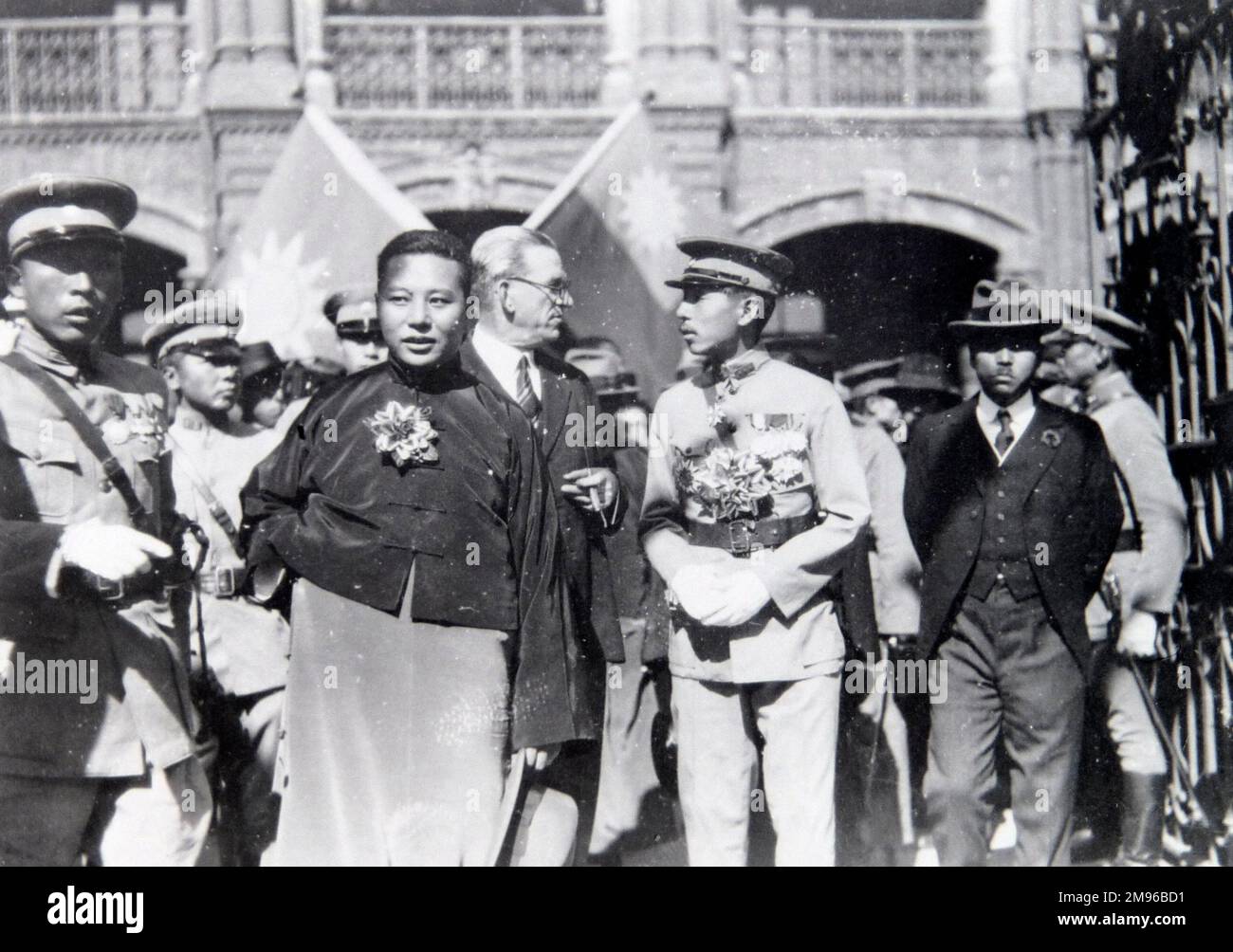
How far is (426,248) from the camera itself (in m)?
3.64

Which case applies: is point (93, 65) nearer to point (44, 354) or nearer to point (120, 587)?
point (44, 354)

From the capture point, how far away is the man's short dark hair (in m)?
3.65

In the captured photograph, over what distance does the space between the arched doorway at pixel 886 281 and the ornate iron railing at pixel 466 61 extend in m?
2.54

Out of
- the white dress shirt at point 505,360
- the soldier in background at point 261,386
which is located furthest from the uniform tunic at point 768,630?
the soldier in background at point 261,386

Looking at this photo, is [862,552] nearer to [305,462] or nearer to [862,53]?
[305,462]

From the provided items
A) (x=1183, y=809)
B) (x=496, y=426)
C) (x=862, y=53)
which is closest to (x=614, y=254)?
(x=496, y=426)

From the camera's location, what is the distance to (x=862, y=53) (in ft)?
42.2

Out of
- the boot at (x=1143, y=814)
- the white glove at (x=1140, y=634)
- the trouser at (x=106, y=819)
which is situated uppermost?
the white glove at (x=1140, y=634)

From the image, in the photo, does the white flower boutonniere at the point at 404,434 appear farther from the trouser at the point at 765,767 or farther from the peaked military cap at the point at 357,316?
the peaked military cap at the point at 357,316

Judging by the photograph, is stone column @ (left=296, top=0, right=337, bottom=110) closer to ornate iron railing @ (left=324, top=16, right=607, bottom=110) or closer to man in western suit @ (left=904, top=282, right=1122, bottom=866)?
ornate iron railing @ (left=324, top=16, right=607, bottom=110)

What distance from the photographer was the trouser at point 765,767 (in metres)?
3.84

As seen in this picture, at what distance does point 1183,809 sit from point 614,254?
3295 millimetres

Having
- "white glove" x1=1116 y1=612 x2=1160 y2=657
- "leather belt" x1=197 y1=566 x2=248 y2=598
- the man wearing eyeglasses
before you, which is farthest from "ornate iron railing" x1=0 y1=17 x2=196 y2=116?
"white glove" x1=1116 y1=612 x2=1160 y2=657
